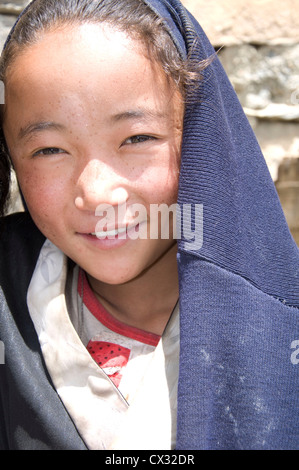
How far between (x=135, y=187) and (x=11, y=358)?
383mm

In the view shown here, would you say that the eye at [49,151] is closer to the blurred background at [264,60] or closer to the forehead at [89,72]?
the forehead at [89,72]

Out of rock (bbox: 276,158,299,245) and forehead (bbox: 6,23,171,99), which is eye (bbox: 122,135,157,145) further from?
rock (bbox: 276,158,299,245)

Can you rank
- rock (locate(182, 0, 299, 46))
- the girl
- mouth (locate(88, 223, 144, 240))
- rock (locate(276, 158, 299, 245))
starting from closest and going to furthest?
the girl
mouth (locate(88, 223, 144, 240))
rock (locate(182, 0, 299, 46))
rock (locate(276, 158, 299, 245))

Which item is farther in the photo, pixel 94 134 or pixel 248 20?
pixel 248 20

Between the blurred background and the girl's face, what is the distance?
20.6 inches

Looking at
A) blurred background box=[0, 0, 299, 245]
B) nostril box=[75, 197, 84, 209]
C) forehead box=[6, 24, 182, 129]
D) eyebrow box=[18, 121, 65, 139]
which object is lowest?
nostril box=[75, 197, 84, 209]

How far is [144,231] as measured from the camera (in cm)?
99

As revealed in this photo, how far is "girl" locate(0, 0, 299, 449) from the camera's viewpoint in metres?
0.87

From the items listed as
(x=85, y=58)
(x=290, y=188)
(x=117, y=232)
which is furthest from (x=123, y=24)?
(x=290, y=188)

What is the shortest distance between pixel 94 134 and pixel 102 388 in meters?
0.44

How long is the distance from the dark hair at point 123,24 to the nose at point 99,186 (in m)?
0.20

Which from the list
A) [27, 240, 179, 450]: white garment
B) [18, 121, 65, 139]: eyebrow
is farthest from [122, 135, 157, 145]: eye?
[27, 240, 179, 450]: white garment

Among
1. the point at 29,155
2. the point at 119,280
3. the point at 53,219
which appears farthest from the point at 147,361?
the point at 29,155

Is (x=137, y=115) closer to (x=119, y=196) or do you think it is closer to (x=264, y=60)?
(x=119, y=196)
